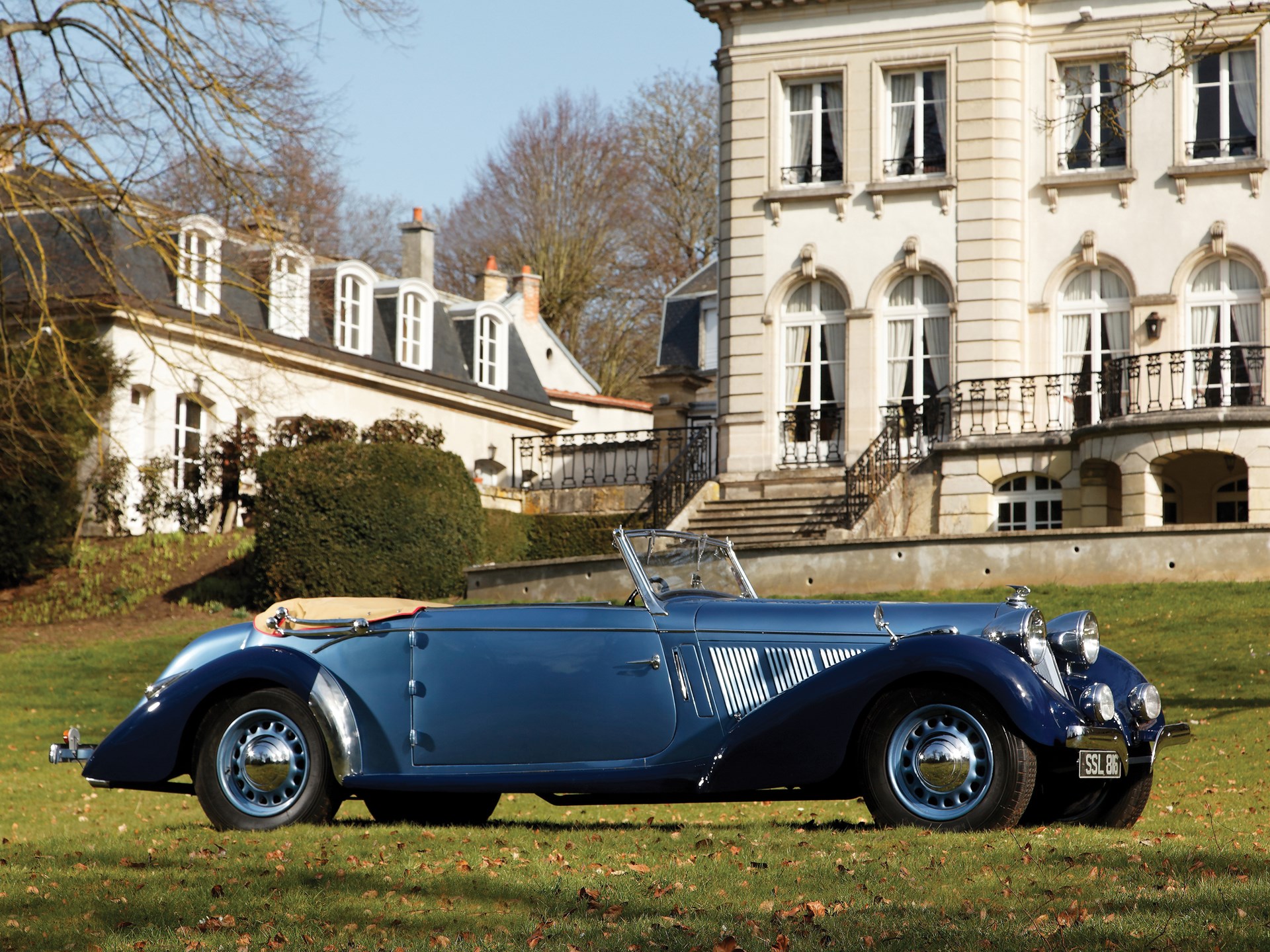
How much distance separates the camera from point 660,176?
56.2m

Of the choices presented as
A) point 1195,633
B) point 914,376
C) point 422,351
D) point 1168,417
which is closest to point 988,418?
point 914,376

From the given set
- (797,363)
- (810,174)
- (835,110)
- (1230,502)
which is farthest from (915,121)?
(1230,502)

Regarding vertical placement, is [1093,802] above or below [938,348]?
below

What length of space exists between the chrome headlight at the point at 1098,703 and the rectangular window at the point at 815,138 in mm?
21910

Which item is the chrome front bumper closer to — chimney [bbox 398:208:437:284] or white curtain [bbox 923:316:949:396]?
white curtain [bbox 923:316:949:396]

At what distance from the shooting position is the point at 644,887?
600cm

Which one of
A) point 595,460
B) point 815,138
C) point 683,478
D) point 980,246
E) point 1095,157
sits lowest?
point 683,478

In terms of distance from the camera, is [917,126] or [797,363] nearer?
[917,126]

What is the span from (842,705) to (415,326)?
29226 mm

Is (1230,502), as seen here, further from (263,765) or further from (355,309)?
(263,765)

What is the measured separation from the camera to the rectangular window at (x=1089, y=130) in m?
26.8

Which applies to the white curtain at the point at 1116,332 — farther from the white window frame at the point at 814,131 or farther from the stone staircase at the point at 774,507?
the white window frame at the point at 814,131

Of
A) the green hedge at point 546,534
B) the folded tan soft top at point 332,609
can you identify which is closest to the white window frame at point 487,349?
the green hedge at point 546,534

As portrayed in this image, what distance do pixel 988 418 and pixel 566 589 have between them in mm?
8091
